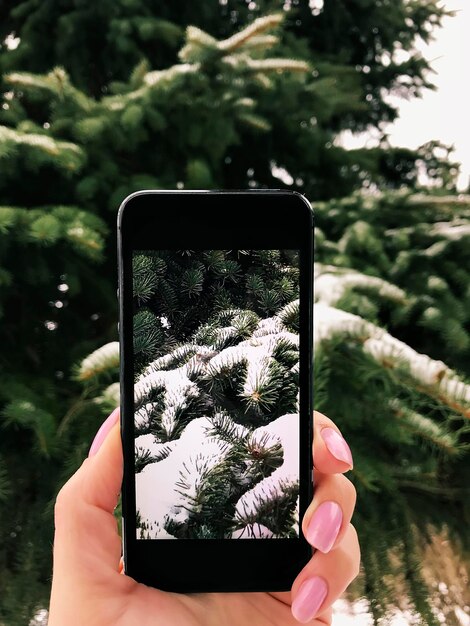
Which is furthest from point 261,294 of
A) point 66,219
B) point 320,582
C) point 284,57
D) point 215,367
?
point 284,57

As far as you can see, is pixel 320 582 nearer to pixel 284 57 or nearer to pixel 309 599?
pixel 309 599

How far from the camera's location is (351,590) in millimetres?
1205

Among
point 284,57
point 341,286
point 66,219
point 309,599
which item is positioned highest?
point 284,57

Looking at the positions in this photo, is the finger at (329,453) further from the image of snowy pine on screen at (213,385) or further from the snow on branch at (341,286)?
the snow on branch at (341,286)

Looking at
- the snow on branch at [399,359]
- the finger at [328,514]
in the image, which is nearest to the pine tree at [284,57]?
the snow on branch at [399,359]

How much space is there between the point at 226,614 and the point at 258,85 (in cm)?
114

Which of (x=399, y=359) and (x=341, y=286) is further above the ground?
(x=341, y=286)

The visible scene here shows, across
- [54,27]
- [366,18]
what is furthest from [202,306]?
[366,18]

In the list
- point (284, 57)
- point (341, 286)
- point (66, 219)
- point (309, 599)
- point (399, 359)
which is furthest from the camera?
point (284, 57)

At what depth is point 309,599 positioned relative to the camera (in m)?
0.67

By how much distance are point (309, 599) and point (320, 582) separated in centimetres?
2

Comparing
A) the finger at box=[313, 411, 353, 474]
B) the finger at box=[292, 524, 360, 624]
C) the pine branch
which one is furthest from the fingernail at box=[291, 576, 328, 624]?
the pine branch

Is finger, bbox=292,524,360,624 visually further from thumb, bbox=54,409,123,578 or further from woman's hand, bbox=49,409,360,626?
thumb, bbox=54,409,123,578

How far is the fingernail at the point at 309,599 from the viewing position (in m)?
0.66
